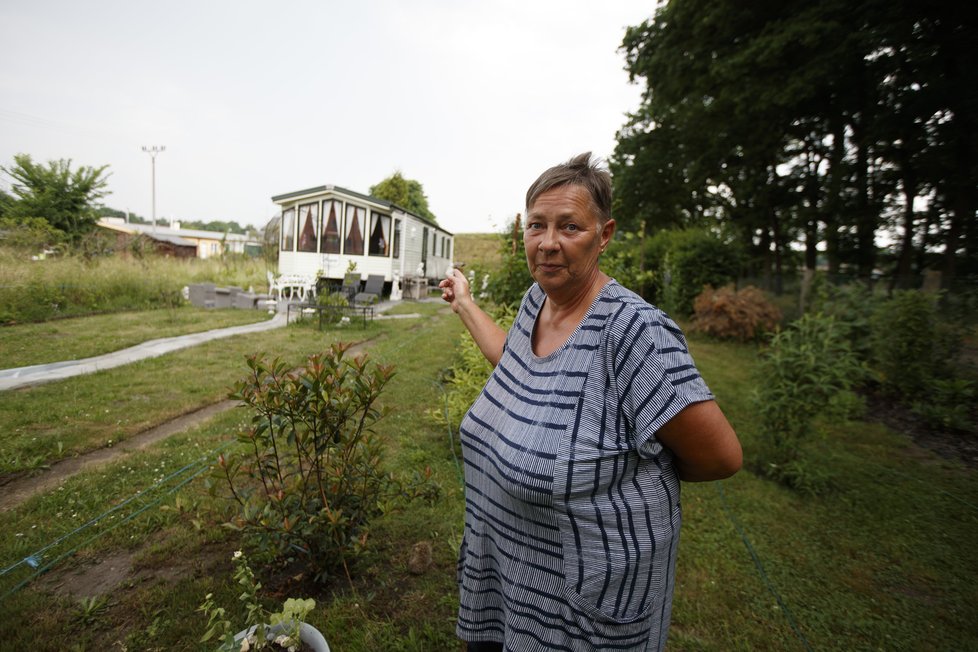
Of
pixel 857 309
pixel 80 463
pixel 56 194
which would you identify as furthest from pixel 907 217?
pixel 56 194

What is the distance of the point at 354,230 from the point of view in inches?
649

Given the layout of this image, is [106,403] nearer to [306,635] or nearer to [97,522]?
[97,522]

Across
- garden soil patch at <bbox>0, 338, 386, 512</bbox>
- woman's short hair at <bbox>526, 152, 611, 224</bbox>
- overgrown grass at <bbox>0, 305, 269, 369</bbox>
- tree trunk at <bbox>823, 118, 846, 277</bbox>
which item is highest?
tree trunk at <bbox>823, 118, 846, 277</bbox>

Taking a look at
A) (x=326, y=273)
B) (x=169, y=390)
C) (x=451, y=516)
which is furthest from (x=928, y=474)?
(x=326, y=273)

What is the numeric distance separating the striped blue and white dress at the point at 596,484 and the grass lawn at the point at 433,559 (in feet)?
4.20

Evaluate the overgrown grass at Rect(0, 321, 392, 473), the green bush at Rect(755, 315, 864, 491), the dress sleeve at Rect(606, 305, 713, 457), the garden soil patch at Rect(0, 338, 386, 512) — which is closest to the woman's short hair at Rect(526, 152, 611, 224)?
the dress sleeve at Rect(606, 305, 713, 457)

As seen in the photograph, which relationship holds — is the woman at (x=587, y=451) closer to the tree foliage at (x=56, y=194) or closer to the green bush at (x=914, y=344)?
the green bush at (x=914, y=344)

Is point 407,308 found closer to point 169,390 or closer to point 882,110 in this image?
point 169,390

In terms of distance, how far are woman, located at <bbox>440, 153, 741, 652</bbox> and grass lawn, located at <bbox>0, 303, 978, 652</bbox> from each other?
126 cm

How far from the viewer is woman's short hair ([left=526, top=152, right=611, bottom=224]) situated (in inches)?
51.4

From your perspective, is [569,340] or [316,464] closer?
[569,340]

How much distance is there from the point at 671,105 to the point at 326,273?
12.9m

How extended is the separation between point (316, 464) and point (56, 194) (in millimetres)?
28584

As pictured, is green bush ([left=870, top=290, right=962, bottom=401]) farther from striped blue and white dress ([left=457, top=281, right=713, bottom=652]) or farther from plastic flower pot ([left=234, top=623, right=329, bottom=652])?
plastic flower pot ([left=234, top=623, right=329, bottom=652])
